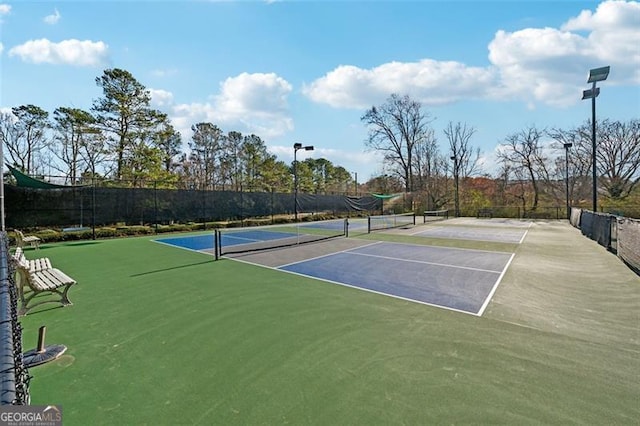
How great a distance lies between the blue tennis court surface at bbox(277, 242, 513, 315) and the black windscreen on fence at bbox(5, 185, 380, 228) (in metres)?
10.9

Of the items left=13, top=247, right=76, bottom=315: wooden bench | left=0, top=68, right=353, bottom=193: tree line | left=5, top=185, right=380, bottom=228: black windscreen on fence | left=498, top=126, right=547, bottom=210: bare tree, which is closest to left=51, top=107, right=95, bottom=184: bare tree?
left=0, top=68, right=353, bottom=193: tree line

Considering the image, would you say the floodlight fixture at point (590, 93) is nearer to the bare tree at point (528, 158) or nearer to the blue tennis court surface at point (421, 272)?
the blue tennis court surface at point (421, 272)

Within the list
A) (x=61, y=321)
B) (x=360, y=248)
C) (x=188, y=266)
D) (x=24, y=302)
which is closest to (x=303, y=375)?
(x=61, y=321)

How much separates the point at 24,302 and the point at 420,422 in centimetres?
580

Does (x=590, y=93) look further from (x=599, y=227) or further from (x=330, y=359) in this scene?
(x=330, y=359)

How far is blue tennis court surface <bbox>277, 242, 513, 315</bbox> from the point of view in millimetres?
5125

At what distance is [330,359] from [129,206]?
15.1 metres

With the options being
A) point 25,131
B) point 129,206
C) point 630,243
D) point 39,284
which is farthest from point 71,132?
point 630,243

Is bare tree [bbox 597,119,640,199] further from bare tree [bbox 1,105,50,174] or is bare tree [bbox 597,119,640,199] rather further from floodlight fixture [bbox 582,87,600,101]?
bare tree [bbox 1,105,50,174]

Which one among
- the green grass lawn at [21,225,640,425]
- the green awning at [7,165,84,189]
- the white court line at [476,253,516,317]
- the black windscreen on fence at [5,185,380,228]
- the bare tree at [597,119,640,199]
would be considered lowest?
the green grass lawn at [21,225,640,425]

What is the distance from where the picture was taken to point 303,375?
2824mm

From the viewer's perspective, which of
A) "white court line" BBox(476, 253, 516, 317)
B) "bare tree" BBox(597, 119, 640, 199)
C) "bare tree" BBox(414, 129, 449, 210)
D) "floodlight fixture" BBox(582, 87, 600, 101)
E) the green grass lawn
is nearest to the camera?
the green grass lawn

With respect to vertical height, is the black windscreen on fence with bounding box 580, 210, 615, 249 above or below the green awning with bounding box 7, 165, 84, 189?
below

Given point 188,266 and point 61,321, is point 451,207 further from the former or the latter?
point 61,321
